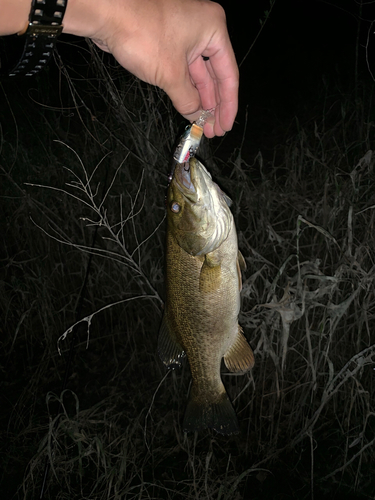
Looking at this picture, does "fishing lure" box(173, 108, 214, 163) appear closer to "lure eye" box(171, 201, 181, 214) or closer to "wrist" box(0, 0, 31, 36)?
"lure eye" box(171, 201, 181, 214)

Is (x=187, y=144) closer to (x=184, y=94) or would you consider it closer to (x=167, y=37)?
(x=184, y=94)

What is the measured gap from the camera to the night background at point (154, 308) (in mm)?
2602

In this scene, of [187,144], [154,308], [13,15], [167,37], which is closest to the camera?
[13,15]

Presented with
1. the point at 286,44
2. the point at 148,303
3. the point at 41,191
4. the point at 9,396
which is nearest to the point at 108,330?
the point at 148,303

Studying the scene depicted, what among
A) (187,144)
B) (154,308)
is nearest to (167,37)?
(187,144)

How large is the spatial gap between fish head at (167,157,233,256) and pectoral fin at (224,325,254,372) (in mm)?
413

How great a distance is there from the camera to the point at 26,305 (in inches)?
164

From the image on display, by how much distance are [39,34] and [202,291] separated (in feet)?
3.23

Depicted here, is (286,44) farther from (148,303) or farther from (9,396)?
(9,396)

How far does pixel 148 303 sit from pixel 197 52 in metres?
2.44

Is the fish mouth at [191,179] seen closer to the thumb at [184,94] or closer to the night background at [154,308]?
the thumb at [184,94]

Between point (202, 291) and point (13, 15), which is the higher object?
point (13, 15)

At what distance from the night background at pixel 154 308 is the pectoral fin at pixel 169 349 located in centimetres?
39

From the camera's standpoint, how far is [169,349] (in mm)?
1885
